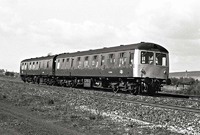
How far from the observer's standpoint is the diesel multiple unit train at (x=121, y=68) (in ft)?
64.1

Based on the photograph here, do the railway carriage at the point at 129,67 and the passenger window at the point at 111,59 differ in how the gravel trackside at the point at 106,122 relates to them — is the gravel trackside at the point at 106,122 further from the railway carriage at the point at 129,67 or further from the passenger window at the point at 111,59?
the passenger window at the point at 111,59

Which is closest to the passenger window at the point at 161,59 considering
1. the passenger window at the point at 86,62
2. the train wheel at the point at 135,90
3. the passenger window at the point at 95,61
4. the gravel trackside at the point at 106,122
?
the train wheel at the point at 135,90

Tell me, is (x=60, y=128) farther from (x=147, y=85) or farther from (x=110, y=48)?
(x=110, y=48)

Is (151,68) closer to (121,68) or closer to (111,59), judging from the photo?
(121,68)

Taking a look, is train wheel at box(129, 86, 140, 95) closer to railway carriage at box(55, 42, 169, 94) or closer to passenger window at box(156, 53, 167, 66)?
railway carriage at box(55, 42, 169, 94)

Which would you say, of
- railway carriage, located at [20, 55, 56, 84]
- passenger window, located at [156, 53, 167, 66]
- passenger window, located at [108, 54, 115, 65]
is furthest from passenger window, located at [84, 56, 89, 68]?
railway carriage, located at [20, 55, 56, 84]

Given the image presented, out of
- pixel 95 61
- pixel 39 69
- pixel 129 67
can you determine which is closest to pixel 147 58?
pixel 129 67

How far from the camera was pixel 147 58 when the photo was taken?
65.1 ft

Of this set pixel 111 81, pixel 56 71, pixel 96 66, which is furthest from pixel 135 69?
pixel 56 71

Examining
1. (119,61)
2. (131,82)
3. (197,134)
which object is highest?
(119,61)

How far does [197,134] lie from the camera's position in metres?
8.16

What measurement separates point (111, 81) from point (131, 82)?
2.74 m

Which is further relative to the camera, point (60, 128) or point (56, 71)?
point (56, 71)

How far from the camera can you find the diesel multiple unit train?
1955 cm
